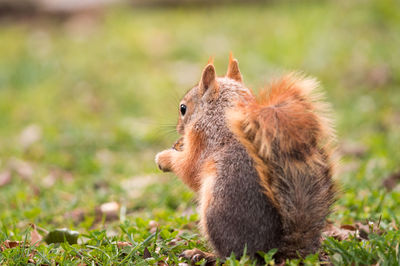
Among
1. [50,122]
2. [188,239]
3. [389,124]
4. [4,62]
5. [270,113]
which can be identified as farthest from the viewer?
[4,62]

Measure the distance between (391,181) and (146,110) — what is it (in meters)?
3.29

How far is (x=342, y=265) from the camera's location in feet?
7.11

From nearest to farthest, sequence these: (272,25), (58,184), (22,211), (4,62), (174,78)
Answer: (22,211), (58,184), (174,78), (4,62), (272,25)

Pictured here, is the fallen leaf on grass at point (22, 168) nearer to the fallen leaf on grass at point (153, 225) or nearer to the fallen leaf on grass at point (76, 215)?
the fallen leaf on grass at point (76, 215)

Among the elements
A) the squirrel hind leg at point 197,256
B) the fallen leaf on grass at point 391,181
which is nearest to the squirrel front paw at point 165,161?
the squirrel hind leg at point 197,256

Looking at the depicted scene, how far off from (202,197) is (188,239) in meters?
0.43

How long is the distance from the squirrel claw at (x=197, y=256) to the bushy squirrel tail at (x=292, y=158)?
0.36m

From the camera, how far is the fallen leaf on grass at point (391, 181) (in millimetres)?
3459

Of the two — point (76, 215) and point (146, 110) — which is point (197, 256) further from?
point (146, 110)

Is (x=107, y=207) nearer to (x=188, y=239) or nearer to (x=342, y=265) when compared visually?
(x=188, y=239)

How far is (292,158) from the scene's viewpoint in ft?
7.04

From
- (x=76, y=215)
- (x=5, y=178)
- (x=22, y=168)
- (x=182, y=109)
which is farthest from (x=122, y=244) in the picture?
(x=22, y=168)

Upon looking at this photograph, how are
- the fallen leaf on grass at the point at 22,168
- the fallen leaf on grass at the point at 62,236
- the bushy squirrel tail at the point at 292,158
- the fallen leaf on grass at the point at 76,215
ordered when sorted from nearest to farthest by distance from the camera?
1. the bushy squirrel tail at the point at 292,158
2. the fallen leaf on grass at the point at 62,236
3. the fallen leaf on grass at the point at 76,215
4. the fallen leaf on grass at the point at 22,168

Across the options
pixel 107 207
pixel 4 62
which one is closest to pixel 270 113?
pixel 107 207
